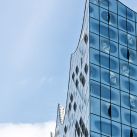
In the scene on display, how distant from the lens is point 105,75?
55.9 m

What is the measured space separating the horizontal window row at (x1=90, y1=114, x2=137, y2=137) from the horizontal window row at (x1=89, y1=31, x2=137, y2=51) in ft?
27.6

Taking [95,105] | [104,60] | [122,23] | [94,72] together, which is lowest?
[95,105]

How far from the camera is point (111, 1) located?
6178 centimetres

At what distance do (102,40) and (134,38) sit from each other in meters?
5.30

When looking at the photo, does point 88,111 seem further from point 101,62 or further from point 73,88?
point 73,88

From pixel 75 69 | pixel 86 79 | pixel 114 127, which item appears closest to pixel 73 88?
pixel 75 69

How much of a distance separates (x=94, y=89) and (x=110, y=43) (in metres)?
6.75

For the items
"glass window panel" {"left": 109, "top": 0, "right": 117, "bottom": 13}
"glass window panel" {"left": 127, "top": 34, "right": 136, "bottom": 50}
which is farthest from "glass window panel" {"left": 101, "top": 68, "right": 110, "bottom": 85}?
"glass window panel" {"left": 109, "top": 0, "right": 117, "bottom": 13}

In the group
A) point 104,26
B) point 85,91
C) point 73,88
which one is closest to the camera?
point 85,91

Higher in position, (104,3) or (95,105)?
(104,3)

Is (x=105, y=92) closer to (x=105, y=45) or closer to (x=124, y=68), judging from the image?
(x=124, y=68)

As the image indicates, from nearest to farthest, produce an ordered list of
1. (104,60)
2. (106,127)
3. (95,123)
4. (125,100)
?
(95,123) < (106,127) < (125,100) < (104,60)

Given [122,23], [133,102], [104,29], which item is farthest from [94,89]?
[122,23]

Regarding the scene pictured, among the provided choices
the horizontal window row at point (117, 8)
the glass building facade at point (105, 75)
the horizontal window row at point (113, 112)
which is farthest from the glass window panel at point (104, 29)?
the horizontal window row at point (113, 112)
